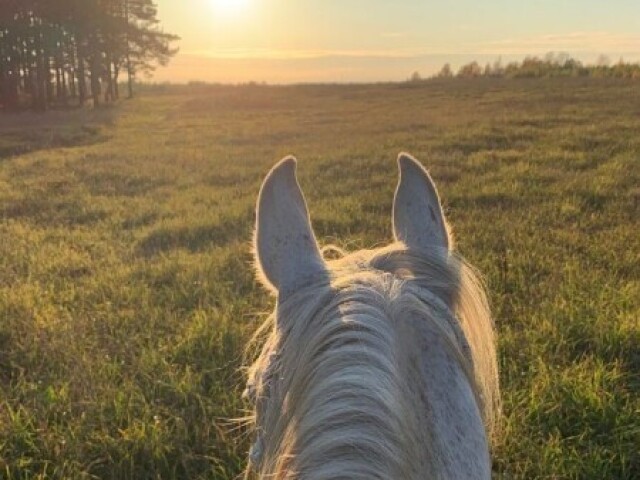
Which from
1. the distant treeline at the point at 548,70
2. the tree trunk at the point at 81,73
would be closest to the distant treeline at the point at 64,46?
the tree trunk at the point at 81,73

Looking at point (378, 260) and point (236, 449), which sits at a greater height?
point (378, 260)

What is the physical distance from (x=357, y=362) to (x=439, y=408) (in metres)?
0.18

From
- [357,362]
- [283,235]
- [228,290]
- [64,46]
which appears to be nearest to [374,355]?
[357,362]

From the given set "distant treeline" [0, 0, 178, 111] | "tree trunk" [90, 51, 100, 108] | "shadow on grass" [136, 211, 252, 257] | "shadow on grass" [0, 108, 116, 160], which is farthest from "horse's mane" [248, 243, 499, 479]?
"tree trunk" [90, 51, 100, 108]

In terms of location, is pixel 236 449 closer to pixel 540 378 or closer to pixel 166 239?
pixel 540 378

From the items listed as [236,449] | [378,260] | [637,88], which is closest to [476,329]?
[378,260]

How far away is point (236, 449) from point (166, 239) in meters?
3.69

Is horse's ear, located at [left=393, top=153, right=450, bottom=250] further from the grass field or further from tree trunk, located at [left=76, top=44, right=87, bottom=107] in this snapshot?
tree trunk, located at [left=76, top=44, right=87, bottom=107]

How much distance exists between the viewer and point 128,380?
3.38m

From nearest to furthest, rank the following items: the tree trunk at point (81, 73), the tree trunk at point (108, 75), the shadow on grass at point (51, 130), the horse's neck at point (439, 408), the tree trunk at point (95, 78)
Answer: the horse's neck at point (439, 408)
the shadow on grass at point (51, 130)
the tree trunk at point (81, 73)
the tree trunk at point (95, 78)
the tree trunk at point (108, 75)

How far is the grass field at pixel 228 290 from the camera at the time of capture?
9.59 feet

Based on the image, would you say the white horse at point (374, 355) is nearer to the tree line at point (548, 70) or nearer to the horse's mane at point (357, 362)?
the horse's mane at point (357, 362)

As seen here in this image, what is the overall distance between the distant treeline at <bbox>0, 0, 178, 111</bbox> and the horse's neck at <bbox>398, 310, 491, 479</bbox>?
30.5 metres

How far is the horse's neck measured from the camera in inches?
38.9
